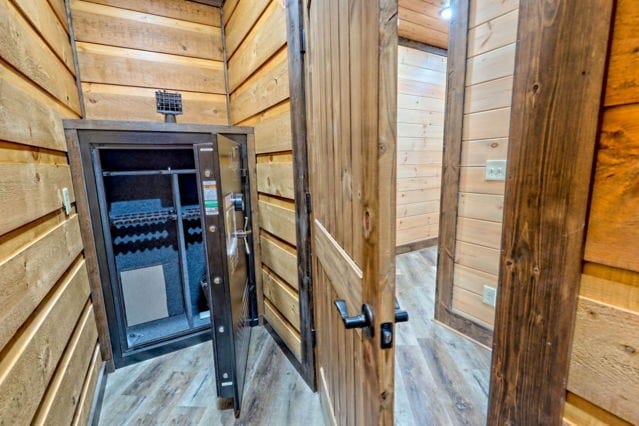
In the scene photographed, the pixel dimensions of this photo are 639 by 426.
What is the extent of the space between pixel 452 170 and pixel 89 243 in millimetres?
2382

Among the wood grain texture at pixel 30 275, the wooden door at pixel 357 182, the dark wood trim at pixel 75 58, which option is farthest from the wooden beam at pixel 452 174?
the dark wood trim at pixel 75 58

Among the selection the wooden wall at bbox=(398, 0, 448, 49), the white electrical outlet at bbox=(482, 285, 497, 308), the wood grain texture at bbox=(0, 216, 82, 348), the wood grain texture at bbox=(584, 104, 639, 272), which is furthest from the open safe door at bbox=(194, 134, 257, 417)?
the wooden wall at bbox=(398, 0, 448, 49)

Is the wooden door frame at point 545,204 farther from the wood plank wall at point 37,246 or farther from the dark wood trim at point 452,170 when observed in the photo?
the dark wood trim at point 452,170

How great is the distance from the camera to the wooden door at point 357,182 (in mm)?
576

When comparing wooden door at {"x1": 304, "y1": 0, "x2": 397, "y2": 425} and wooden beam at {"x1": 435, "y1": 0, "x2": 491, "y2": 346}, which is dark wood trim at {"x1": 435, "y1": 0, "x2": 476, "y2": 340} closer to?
wooden beam at {"x1": 435, "y1": 0, "x2": 491, "y2": 346}

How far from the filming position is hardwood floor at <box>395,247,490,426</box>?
155 cm

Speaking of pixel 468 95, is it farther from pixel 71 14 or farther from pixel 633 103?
pixel 71 14

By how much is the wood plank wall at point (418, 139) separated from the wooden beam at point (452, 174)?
5.15ft

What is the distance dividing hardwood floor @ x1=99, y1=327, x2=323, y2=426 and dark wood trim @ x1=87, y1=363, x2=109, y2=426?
0.03 metres

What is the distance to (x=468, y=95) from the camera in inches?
76.4

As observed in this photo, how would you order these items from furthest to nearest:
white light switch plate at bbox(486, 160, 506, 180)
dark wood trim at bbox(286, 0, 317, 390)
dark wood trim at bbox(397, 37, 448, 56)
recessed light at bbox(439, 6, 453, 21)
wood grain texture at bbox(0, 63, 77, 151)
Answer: dark wood trim at bbox(397, 37, 448, 56) < recessed light at bbox(439, 6, 453, 21) < white light switch plate at bbox(486, 160, 506, 180) < dark wood trim at bbox(286, 0, 317, 390) < wood grain texture at bbox(0, 63, 77, 151)

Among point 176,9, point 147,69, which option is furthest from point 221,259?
point 176,9

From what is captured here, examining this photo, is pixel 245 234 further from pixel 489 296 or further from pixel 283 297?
pixel 489 296

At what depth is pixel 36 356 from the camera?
955mm
